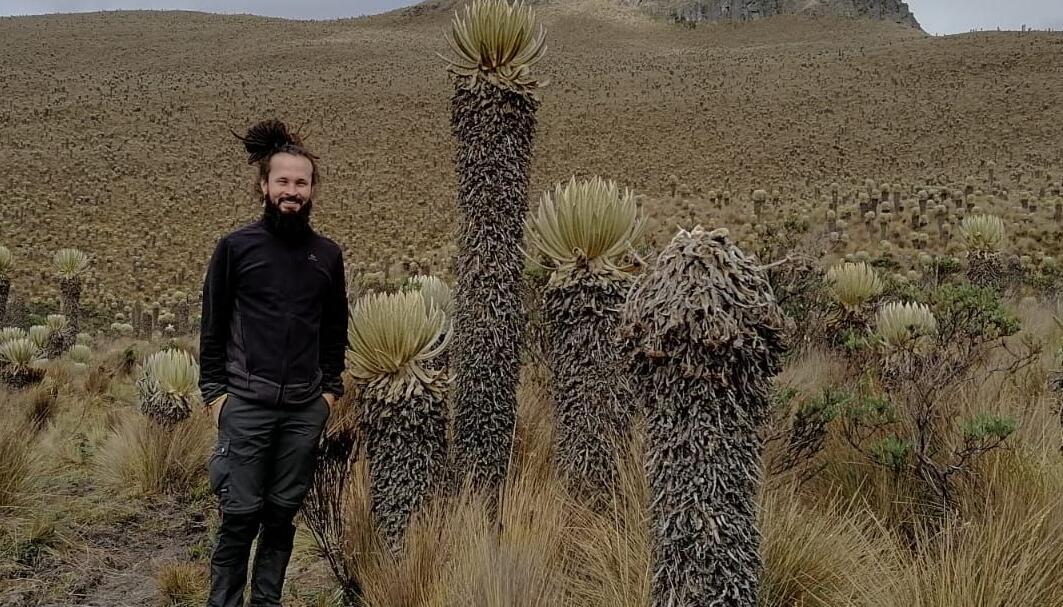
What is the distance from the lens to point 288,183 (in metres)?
3.04

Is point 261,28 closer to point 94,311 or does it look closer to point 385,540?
point 94,311

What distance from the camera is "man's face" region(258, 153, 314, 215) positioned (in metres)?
3.04

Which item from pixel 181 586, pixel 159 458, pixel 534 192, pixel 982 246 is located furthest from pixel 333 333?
pixel 534 192

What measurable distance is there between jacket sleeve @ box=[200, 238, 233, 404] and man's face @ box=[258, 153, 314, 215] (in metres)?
0.27

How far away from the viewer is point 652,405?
2.45m

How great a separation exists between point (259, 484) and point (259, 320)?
2.20 ft

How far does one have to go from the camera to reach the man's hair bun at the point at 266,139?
310cm

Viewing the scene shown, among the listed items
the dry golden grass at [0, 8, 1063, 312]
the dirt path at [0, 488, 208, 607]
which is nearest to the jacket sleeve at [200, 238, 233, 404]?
the dirt path at [0, 488, 208, 607]

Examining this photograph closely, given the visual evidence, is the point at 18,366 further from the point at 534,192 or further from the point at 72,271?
the point at 534,192

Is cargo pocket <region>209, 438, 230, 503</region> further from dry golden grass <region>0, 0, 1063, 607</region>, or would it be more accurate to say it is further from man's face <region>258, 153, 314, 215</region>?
man's face <region>258, 153, 314, 215</region>

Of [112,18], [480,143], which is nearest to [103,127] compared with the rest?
[480,143]

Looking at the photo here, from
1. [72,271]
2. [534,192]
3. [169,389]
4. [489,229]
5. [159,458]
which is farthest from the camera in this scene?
[534,192]

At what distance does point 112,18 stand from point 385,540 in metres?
89.5

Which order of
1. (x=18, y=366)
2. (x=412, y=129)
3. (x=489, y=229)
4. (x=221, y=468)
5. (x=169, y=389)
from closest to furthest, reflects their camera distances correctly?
(x=221, y=468), (x=489, y=229), (x=169, y=389), (x=18, y=366), (x=412, y=129)
